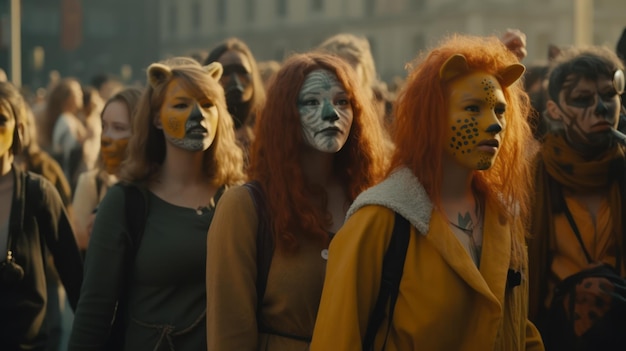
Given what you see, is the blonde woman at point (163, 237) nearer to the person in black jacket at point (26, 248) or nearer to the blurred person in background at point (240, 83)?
the person in black jacket at point (26, 248)

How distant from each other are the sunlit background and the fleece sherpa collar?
64.5 metres

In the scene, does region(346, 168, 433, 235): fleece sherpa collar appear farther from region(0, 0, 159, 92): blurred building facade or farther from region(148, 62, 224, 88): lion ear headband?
region(0, 0, 159, 92): blurred building facade

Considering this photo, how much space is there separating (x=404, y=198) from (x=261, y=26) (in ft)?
296

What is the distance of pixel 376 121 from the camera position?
4859mm

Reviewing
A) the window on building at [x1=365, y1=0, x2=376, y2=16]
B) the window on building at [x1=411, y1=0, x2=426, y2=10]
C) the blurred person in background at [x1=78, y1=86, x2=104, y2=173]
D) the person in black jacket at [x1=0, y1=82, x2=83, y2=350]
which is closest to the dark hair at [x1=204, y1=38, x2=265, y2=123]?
the person in black jacket at [x1=0, y1=82, x2=83, y2=350]

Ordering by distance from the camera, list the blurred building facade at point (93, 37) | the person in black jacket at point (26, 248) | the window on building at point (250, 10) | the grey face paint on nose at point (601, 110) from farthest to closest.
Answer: the window on building at point (250, 10) < the blurred building facade at point (93, 37) < the person in black jacket at point (26, 248) < the grey face paint on nose at point (601, 110)

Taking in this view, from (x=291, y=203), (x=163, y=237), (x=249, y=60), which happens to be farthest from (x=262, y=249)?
(x=249, y=60)

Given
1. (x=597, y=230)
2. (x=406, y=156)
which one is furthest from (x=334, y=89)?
(x=597, y=230)

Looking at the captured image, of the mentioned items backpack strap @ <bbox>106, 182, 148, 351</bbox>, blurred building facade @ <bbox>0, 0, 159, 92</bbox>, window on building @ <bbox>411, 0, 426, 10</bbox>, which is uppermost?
backpack strap @ <bbox>106, 182, 148, 351</bbox>

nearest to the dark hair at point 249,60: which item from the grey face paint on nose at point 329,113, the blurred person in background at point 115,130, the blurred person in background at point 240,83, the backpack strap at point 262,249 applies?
the blurred person in background at point 240,83

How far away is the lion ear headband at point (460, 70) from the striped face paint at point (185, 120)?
66.6 inches

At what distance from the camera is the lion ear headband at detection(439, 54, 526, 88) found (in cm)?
410

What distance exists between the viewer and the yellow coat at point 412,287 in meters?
3.90

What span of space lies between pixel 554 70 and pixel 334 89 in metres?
1.48
